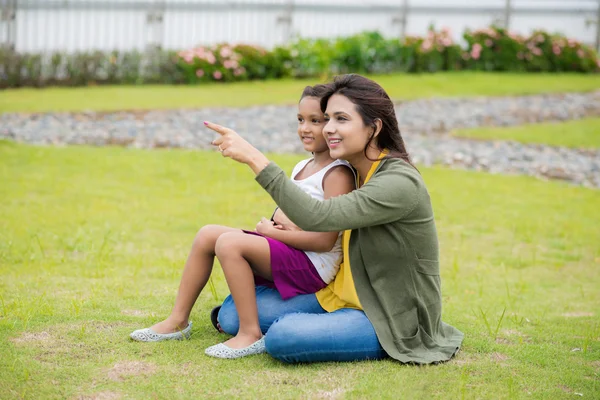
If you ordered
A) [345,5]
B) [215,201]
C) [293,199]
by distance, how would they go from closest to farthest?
[293,199]
[215,201]
[345,5]

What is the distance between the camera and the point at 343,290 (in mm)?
3617

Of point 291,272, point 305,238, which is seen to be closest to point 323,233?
point 305,238

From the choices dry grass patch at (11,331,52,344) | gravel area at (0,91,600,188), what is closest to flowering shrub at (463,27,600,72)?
gravel area at (0,91,600,188)

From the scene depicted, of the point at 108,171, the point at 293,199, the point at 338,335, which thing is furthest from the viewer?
the point at 108,171

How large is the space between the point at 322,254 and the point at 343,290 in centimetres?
20

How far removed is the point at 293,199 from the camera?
3.20 metres

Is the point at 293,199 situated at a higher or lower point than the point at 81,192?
higher

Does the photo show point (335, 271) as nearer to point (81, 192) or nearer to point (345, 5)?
point (81, 192)

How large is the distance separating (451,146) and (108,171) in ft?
15.4

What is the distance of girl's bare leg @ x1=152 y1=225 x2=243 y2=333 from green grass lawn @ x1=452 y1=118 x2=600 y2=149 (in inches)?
326

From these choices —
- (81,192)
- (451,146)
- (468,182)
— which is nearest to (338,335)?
(81,192)

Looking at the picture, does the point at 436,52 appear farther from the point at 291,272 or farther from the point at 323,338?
the point at 323,338

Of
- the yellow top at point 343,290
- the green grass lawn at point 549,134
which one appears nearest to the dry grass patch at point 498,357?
the yellow top at point 343,290

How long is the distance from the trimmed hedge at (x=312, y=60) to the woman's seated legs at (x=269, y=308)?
37.5 feet
